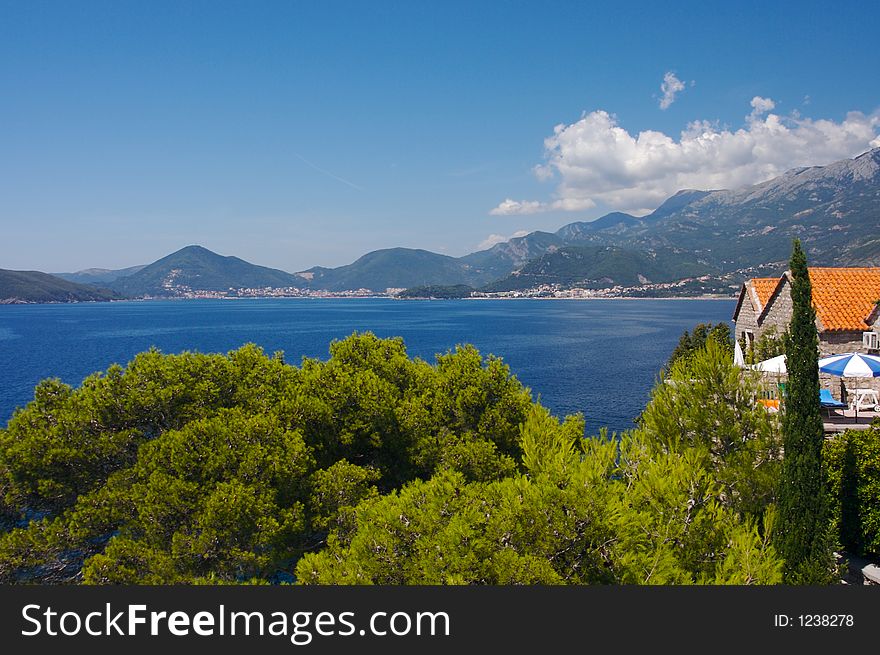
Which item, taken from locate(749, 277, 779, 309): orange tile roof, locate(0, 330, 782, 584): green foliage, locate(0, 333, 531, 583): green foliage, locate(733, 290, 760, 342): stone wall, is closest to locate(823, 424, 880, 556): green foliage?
locate(0, 330, 782, 584): green foliage

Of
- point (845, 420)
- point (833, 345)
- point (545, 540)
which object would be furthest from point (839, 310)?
point (545, 540)

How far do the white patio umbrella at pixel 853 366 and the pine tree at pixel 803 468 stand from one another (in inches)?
355

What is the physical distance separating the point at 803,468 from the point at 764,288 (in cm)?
1877

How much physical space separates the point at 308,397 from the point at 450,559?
28.1 ft


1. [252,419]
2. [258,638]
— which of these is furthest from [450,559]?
[252,419]

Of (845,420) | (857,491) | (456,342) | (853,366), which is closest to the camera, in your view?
(857,491)

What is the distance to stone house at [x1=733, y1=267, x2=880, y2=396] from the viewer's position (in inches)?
898

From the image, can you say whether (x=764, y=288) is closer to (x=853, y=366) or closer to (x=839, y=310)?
(x=839, y=310)

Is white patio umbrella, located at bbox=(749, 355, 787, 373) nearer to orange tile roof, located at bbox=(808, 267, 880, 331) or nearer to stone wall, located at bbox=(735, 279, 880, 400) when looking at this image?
stone wall, located at bbox=(735, 279, 880, 400)

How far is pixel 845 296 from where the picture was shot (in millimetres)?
24062

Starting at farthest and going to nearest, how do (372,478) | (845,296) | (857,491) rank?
(845,296) → (372,478) → (857,491)

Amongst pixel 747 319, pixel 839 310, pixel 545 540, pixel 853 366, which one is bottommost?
pixel 545 540

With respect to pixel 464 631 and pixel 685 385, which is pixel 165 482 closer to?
pixel 464 631

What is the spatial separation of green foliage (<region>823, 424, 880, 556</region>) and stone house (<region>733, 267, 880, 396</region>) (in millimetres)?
8136
